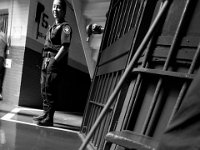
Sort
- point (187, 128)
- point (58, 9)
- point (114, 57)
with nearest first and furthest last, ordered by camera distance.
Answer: point (187, 128)
point (114, 57)
point (58, 9)

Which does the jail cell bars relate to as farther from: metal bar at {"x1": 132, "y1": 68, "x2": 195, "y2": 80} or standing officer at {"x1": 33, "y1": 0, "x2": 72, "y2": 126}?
standing officer at {"x1": 33, "y1": 0, "x2": 72, "y2": 126}

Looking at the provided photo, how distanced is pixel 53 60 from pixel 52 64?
53mm

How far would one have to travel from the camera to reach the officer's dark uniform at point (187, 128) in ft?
1.57

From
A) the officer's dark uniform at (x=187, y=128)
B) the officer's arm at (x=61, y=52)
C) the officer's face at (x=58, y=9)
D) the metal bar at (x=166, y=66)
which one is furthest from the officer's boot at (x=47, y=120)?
the officer's dark uniform at (x=187, y=128)

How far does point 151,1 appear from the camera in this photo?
1229 mm

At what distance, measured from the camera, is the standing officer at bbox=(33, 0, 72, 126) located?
101 inches

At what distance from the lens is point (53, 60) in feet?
8.34

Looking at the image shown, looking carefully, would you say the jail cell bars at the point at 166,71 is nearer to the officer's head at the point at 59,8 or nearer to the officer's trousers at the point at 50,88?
the officer's trousers at the point at 50,88

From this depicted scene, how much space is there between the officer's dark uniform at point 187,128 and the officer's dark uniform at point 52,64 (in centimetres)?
218

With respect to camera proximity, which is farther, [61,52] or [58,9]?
[58,9]

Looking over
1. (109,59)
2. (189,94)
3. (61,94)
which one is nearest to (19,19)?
(61,94)

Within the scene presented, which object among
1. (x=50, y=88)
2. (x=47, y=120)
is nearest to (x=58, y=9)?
(x=50, y=88)

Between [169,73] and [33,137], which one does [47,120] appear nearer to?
[33,137]

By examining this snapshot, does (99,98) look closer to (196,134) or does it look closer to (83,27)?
(196,134)
